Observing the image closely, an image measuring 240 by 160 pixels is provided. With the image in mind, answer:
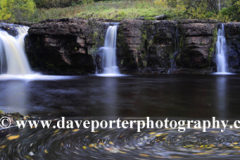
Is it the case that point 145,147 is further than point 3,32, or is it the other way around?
point 3,32

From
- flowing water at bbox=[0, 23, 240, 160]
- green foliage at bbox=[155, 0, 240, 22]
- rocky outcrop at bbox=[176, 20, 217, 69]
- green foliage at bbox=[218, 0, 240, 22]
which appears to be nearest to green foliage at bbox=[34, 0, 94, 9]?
green foliage at bbox=[155, 0, 240, 22]

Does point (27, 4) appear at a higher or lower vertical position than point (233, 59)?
higher

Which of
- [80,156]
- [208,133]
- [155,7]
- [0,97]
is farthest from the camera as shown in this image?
[155,7]

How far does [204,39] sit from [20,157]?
57.4 feet

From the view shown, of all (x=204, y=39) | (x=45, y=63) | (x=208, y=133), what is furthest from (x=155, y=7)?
(x=208, y=133)

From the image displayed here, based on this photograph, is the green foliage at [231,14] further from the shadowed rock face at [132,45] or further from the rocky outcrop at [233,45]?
the shadowed rock face at [132,45]

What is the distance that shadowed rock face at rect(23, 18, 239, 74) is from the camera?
18594 mm

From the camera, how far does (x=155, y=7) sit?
39.1 meters

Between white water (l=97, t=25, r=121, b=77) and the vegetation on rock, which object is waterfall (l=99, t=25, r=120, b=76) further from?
the vegetation on rock

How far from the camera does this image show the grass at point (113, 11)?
118 ft

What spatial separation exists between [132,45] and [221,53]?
267 inches

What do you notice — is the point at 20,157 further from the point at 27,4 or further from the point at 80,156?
the point at 27,4

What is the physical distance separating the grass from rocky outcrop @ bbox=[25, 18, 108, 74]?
16.3 meters

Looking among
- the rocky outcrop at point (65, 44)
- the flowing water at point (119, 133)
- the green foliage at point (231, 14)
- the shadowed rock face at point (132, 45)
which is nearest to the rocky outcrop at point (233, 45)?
the shadowed rock face at point (132, 45)
